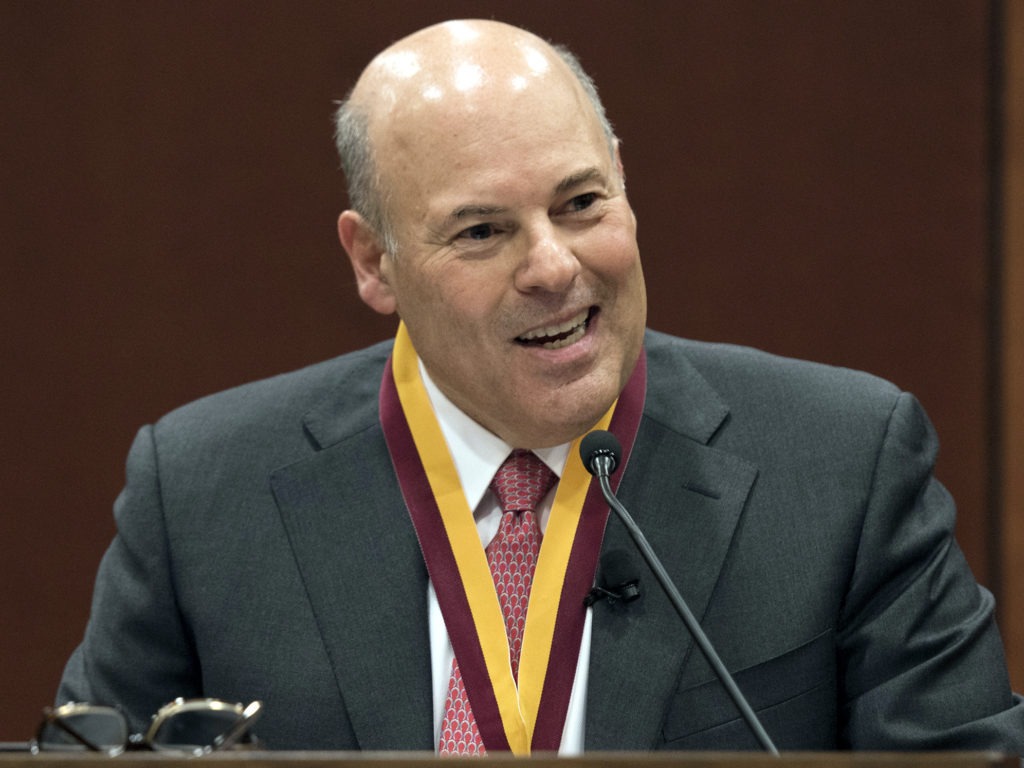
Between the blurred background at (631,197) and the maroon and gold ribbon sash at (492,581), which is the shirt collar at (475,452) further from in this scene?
the blurred background at (631,197)

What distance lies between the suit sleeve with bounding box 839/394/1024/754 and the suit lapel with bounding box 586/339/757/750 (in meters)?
0.20

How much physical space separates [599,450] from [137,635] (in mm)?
799

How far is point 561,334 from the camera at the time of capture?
188 centimetres

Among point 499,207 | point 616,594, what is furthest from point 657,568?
point 499,207

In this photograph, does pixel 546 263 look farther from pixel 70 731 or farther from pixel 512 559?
pixel 70 731

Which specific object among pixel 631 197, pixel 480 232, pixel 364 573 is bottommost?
pixel 364 573

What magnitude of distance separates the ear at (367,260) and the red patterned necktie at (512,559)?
32cm

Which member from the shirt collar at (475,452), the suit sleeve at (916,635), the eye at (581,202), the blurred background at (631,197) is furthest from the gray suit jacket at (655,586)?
the blurred background at (631,197)

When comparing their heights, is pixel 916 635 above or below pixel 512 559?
below

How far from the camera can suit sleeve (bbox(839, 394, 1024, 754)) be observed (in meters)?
1.75

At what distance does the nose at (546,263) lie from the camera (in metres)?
1.80

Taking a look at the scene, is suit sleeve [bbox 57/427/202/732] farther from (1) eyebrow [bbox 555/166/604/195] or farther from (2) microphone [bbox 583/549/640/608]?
(1) eyebrow [bbox 555/166/604/195]

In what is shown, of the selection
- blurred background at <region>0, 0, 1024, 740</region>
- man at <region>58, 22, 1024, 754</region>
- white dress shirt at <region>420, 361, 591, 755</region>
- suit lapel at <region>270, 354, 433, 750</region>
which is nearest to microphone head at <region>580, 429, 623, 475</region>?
man at <region>58, 22, 1024, 754</region>

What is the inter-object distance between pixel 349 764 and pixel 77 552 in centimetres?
225
